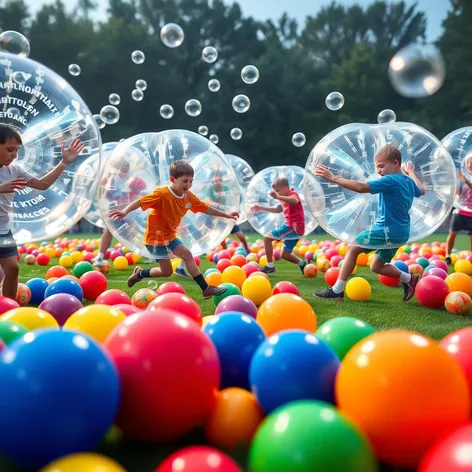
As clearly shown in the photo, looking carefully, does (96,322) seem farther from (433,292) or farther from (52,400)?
(433,292)

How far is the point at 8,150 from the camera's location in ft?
14.2

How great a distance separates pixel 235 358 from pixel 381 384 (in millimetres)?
870

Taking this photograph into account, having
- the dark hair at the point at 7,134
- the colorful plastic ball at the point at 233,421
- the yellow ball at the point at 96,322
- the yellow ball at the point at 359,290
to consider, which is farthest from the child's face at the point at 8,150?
the yellow ball at the point at 359,290

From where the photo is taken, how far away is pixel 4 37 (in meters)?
6.53

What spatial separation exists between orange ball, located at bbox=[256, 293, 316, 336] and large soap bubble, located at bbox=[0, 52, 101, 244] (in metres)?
2.05

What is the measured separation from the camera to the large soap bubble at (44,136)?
446 cm

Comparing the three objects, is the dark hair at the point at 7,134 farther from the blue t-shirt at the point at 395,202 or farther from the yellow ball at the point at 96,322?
the blue t-shirt at the point at 395,202

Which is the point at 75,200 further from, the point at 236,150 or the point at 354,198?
the point at 236,150

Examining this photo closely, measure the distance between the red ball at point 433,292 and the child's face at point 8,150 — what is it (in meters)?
3.82

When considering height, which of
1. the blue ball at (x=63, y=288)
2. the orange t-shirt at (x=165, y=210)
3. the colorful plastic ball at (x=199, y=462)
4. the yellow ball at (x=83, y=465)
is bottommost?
the blue ball at (x=63, y=288)

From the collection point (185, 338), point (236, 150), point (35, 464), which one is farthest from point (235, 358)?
point (236, 150)

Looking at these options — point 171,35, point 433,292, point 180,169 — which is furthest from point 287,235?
point 171,35

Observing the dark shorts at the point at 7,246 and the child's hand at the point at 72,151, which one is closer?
the child's hand at the point at 72,151

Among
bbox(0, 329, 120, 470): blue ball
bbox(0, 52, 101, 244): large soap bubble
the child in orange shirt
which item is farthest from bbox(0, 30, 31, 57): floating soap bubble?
bbox(0, 329, 120, 470): blue ball
